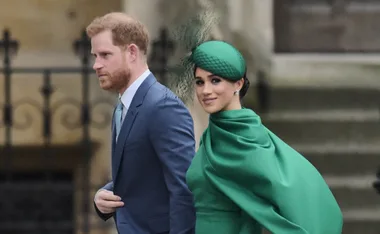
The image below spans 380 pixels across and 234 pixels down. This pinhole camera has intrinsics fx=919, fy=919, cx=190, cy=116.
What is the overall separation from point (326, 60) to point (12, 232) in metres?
3.04

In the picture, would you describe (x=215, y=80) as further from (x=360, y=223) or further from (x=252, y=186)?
(x=360, y=223)

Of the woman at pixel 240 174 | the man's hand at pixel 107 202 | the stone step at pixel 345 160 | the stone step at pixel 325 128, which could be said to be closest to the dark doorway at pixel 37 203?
the stone step at pixel 325 128

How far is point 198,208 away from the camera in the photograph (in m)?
3.03

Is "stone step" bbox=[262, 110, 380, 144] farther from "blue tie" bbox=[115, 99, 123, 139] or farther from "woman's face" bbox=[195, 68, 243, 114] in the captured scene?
"woman's face" bbox=[195, 68, 243, 114]

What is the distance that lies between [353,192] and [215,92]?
122 inches

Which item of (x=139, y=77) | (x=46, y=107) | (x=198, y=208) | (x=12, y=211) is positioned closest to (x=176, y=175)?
(x=198, y=208)

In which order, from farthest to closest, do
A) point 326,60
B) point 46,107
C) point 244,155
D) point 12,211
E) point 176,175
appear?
point 12,211 → point 46,107 → point 326,60 → point 176,175 → point 244,155

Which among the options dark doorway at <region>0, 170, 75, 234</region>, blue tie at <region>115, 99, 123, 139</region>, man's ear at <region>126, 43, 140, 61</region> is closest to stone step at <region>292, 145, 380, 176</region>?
dark doorway at <region>0, 170, 75, 234</region>

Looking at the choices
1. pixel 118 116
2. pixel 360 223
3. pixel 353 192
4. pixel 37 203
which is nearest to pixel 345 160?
pixel 353 192

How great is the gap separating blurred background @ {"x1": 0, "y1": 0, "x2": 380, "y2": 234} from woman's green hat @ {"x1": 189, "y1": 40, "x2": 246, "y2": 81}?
217 centimetres

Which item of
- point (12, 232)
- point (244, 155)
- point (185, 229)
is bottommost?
point (12, 232)

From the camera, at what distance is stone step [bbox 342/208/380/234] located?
5.78 m

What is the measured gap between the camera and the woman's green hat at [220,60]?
298 centimetres

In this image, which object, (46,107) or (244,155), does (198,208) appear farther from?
(46,107)
